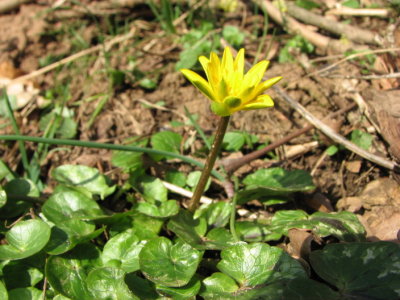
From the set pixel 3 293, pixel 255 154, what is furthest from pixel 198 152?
pixel 3 293

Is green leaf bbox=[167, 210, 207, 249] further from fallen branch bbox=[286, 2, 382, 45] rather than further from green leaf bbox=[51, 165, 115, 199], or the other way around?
fallen branch bbox=[286, 2, 382, 45]

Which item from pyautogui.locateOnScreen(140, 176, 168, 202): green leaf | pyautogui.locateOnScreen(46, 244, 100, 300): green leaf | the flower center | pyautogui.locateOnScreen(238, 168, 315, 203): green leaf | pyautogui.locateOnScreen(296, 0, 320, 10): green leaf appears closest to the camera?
the flower center

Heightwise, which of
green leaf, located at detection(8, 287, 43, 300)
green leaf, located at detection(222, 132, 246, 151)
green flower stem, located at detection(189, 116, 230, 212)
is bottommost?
green leaf, located at detection(8, 287, 43, 300)

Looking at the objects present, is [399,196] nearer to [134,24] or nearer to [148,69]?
[148,69]

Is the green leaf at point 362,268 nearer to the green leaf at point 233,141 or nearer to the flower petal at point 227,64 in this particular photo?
the flower petal at point 227,64

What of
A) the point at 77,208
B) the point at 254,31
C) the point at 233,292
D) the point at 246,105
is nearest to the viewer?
the point at 246,105

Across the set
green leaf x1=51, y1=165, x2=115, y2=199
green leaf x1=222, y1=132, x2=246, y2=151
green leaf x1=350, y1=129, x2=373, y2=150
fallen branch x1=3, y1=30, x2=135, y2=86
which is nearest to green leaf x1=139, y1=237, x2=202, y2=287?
green leaf x1=51, y1=165, x2=115, y2=199

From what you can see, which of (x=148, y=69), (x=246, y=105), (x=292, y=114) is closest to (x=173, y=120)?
(x=148, y=69)
